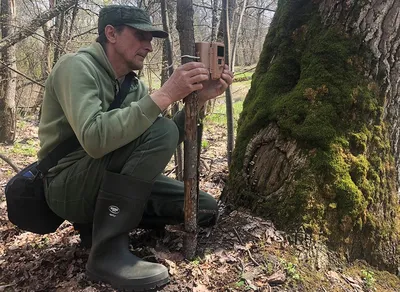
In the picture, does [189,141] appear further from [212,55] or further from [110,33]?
[110,33]

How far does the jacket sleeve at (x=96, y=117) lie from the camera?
76.8 inches

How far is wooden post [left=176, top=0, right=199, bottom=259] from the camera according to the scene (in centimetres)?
210

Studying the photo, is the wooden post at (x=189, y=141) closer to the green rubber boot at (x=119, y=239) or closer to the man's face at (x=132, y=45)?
the green rubber boot at (x=119, y=239)

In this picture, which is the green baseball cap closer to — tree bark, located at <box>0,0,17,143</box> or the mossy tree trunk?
the mossy tree trunk

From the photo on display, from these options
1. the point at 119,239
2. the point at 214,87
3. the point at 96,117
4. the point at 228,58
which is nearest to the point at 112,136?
the point at 96,117

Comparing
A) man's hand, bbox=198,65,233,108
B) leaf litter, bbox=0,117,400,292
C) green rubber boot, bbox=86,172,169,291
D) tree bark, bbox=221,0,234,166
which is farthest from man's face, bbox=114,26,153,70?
tree bark, bbox=221,0,234,166

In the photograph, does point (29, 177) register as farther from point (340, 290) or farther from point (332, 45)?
point (332, 45)

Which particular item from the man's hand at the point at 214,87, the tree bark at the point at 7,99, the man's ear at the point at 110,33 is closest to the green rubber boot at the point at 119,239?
the man's hand at the point at 214,87

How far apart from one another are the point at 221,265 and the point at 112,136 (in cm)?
110

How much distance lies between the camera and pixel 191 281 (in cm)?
215

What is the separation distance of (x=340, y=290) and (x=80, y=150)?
1941 mm

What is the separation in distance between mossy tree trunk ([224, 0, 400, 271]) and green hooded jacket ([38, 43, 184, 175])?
1.17 meters

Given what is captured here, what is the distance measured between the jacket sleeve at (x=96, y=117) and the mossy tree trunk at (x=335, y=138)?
117cm

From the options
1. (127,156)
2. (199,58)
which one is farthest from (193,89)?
(127,156)
